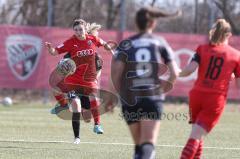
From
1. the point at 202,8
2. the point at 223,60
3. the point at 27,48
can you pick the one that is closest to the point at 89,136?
the point at 223,60

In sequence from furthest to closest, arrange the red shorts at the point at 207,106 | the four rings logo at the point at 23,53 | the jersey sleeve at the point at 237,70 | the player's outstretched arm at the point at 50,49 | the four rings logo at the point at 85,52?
the four rings logo at the point at 23,53, the four rings logo at the point at 85,52, the player's outstretched arm at the point at 50,49, the jersey sleeve at the point at 237,70, the red shorts at the point at 207,106

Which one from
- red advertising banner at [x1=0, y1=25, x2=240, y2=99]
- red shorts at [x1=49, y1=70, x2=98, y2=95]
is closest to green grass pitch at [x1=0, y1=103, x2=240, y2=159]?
red shorts at [x1=49, y1=70, x2=98, y2=95]

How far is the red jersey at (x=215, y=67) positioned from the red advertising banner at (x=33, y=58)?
45.1ft

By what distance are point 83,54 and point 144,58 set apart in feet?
17.9

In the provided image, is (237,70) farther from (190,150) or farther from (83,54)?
(83,54)

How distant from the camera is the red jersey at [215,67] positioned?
7934 mm

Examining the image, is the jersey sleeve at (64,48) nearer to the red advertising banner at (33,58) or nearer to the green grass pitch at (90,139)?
the green grass pitch at (90,139)

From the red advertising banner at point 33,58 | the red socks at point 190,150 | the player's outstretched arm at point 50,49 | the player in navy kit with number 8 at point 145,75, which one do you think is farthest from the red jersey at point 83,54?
the red advertising banner at point 33,58

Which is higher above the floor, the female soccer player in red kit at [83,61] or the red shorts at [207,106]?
the red shorts at [207,106]

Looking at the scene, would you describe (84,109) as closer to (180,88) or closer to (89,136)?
(89,136)

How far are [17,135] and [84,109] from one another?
4.50ft

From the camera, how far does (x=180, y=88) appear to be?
22266 millimetres

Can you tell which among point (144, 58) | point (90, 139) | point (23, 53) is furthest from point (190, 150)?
point (23, 53)

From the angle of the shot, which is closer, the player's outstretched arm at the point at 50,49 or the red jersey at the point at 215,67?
the red jersey at the point at 215,67
